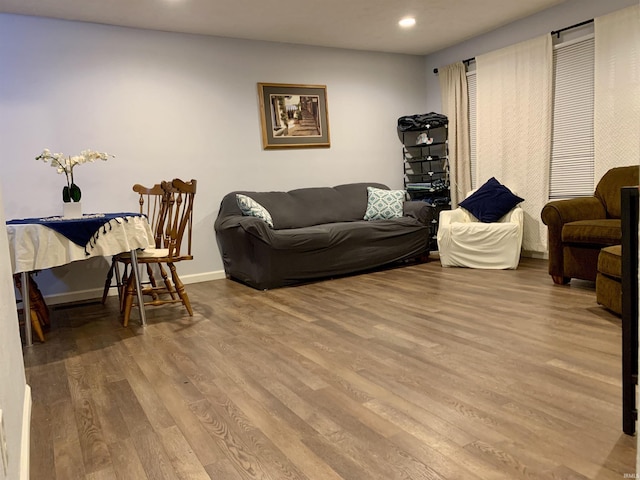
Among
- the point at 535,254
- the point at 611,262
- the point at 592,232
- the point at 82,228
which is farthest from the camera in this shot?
the point at 535,254

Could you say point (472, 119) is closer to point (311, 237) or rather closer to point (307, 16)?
point (307, 16)

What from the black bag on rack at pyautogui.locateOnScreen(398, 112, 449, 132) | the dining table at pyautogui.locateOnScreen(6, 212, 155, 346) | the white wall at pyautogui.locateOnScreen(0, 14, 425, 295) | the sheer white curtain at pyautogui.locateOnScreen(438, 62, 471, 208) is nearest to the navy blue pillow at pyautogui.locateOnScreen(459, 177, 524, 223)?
the sheer white curtain at pyautogui.locateOnScreen(438, 62, 471, 208)

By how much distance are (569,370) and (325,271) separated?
261cm

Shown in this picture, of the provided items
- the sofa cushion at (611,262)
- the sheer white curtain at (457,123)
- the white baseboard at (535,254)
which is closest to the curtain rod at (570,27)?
the sheer white curtain at (457,123)

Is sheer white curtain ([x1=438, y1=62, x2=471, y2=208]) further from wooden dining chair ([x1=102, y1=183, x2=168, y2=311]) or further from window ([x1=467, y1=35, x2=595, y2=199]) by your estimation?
wooden dining chair ([x1=102, y1=183, x2=168, y2=311])

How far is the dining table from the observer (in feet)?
9.11

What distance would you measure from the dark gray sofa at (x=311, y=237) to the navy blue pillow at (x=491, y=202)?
0.51m

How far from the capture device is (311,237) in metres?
4.34

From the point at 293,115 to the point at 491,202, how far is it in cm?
230

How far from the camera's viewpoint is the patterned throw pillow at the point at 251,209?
4496 mm

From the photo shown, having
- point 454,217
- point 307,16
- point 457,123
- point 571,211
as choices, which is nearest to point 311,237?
point 454,217

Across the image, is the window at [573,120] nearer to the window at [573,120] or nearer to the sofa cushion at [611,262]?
the window at [573,120]

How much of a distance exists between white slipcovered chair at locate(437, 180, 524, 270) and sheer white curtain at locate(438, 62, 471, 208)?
3.02 ft

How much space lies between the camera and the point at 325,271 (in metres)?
4.48
